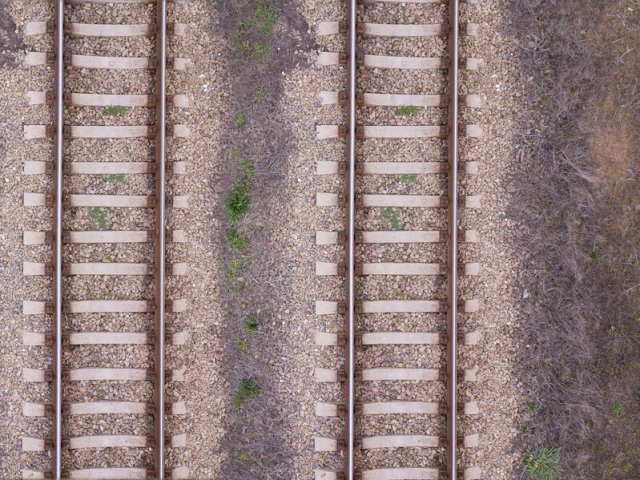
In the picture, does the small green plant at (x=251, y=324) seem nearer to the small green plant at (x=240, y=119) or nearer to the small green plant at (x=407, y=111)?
the small green plant at (x=240, y=119)

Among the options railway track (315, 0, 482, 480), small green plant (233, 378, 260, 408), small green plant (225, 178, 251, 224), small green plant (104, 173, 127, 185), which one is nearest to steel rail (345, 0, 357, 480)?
railway track (315, 0, 482, 480)

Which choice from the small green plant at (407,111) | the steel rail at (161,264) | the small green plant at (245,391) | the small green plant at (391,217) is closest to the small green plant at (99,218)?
the steel rail at (161,264)

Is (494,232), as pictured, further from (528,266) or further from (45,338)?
(45,338)

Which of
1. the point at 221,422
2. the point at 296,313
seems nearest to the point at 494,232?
the point at 296,313

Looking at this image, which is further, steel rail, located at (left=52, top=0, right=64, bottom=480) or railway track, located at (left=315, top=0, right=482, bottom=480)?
railway track, located at (left=315, top=0, right=482, bottom=480)

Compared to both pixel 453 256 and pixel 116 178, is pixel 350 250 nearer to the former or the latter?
pixel 453 256

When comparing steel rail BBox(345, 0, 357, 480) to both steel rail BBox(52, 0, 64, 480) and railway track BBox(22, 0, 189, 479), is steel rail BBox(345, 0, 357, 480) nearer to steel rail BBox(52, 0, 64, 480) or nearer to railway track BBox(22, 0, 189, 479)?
railway track BBox(22, 0, 189, 479)
